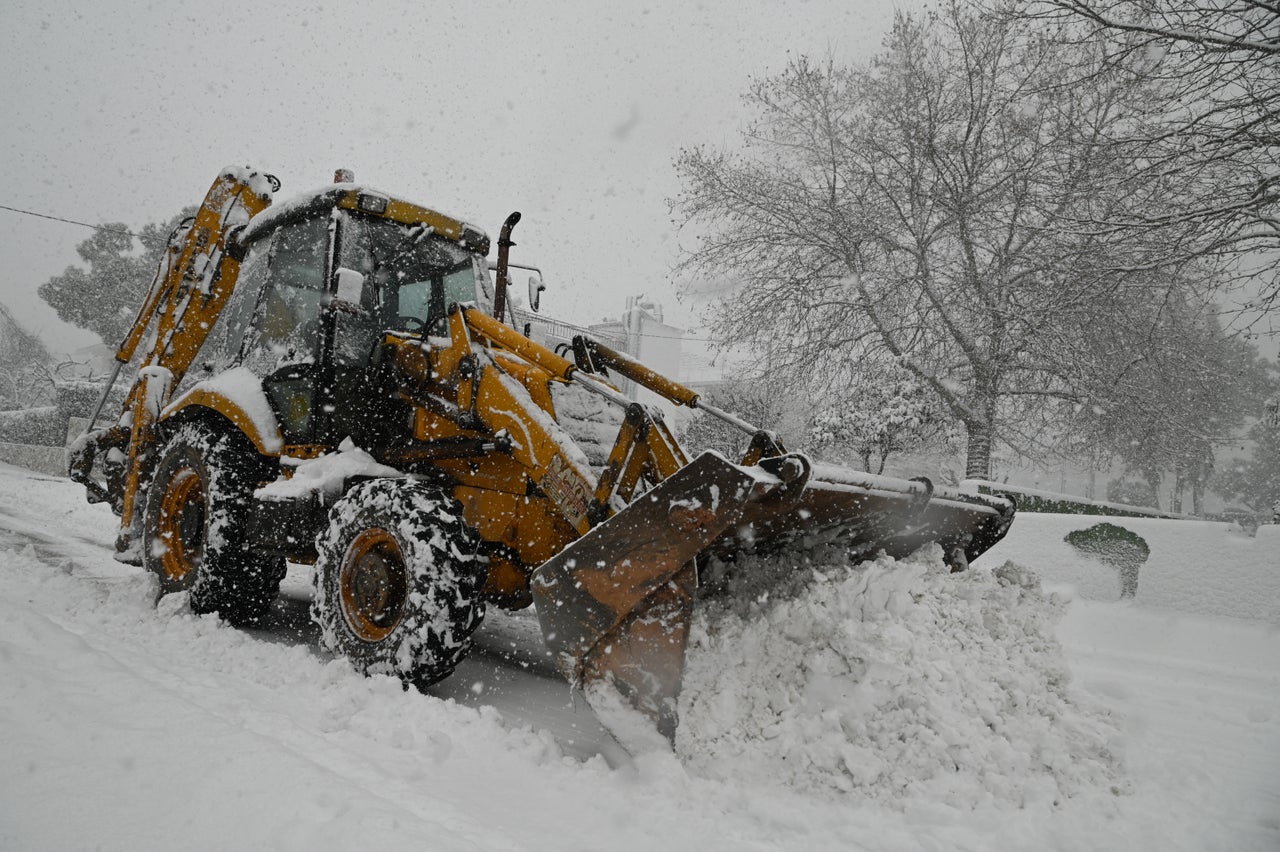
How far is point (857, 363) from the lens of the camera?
38.8 feet

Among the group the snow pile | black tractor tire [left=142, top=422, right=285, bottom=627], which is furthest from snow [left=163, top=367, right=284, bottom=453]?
the snow pile

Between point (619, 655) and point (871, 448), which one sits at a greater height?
point (871, 448)

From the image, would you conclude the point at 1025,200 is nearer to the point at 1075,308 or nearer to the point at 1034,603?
the point at 1075,308

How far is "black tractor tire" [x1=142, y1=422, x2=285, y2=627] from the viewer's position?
14.5 feet

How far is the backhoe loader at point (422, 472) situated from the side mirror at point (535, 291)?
0.03 meters

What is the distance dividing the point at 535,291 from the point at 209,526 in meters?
2.47

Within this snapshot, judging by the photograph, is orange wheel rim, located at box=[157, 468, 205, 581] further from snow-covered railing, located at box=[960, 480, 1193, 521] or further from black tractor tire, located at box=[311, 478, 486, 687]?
snow-covered railing, located at box=[960, 480, 1193, 521]

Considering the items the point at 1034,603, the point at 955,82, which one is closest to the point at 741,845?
the point at 1034,603

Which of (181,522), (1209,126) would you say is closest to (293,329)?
(181,522)

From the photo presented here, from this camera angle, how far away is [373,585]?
3568 mm

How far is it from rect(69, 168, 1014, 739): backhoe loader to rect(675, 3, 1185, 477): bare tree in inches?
295

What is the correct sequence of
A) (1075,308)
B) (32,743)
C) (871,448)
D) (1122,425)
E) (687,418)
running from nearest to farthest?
(32,743), (1075,308), (1122,425), (871,448), (687,418)

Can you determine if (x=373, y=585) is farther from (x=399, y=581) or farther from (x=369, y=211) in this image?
(x=369, y=211)

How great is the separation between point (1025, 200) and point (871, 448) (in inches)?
202
